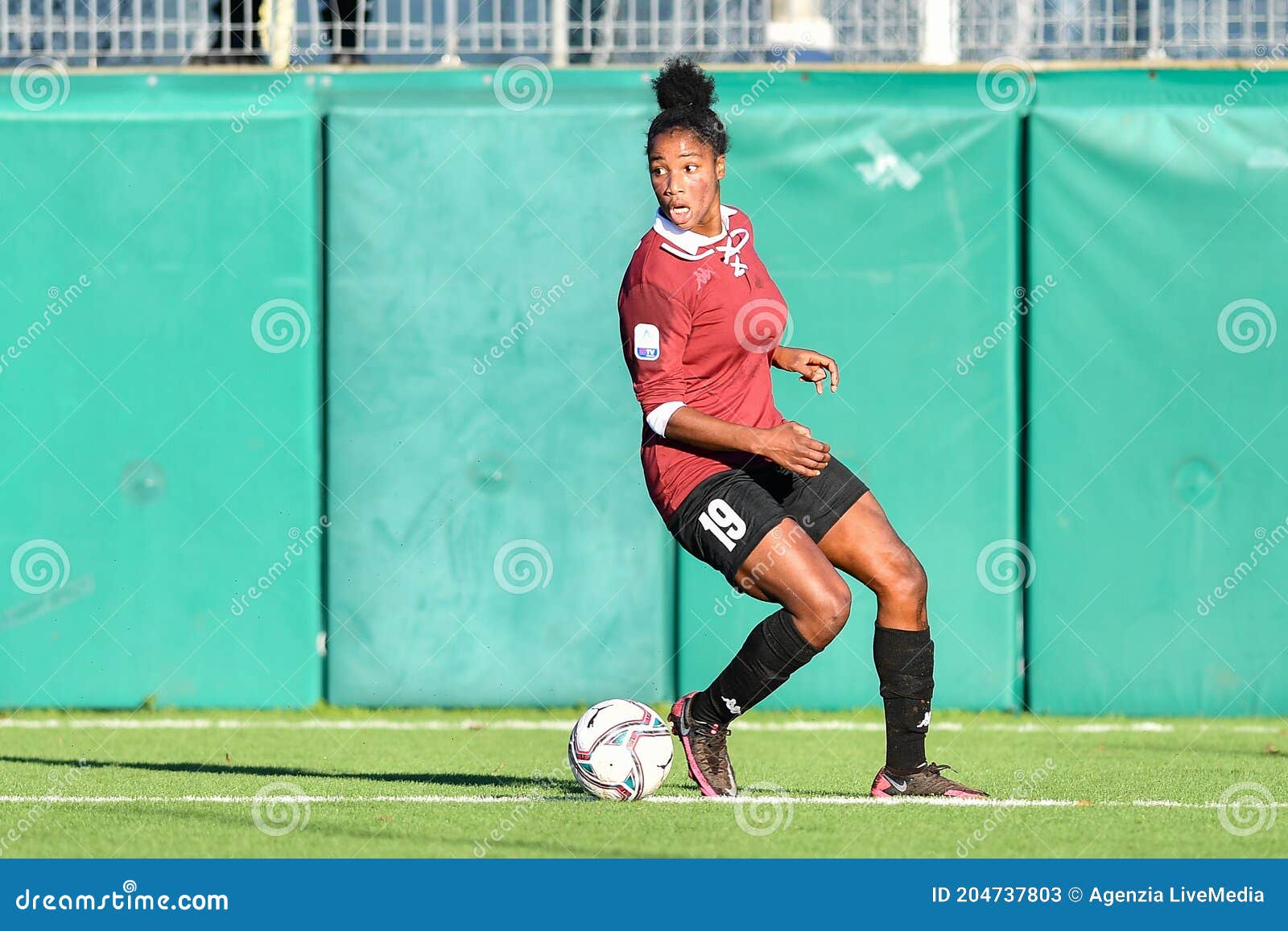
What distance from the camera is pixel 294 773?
639 centimetres

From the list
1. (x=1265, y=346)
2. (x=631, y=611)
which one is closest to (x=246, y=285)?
(x=631, y=611)

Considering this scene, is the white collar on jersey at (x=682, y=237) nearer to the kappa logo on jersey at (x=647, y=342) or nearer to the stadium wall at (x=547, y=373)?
the kappa logo on jersey at (x=647, y=342)

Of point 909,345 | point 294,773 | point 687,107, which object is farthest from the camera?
point 909,345

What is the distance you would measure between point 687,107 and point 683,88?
3.1 inches

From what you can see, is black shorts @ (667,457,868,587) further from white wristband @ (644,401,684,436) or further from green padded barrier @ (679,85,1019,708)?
green padded barrier @ (679,85,1019,708)

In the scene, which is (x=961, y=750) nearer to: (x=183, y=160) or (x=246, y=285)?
(x=246, y=285)

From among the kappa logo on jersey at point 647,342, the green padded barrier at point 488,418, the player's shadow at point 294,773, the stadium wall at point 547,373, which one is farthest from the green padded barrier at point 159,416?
the kappa logo on jersey at point 647,342

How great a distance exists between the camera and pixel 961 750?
714cm

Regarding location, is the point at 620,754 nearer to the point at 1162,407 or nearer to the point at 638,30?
the point at 1162,407

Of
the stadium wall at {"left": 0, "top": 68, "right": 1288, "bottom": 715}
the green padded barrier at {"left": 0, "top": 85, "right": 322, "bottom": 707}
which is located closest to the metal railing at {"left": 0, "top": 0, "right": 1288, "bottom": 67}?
Answer: the stadium wall at {"left": 0, "top": 68, "right": 1288, "bottom": 715}

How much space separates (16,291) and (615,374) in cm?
290

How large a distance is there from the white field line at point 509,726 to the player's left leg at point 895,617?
2393 mm

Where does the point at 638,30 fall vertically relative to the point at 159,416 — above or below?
above

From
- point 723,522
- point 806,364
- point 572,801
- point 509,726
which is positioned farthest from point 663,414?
point 509,726
